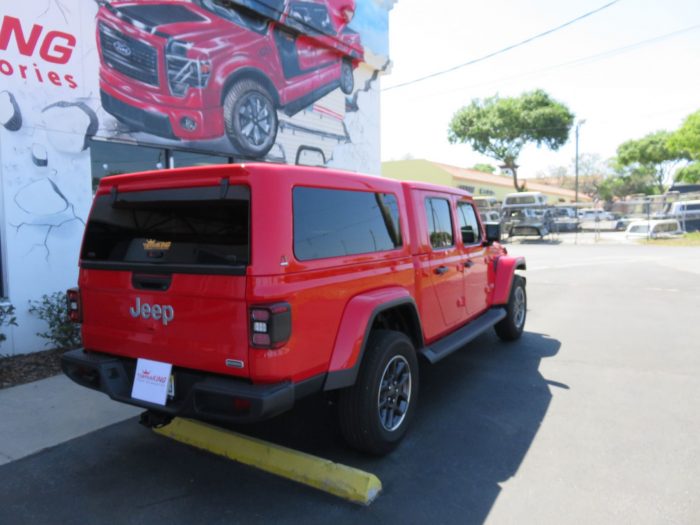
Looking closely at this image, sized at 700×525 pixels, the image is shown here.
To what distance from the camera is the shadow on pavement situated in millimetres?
2848

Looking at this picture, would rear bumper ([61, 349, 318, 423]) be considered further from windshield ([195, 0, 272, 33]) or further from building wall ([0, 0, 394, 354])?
windshield ([195, 0, 272, 33])

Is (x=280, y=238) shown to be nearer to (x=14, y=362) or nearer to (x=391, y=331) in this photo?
(x=391, y=331)

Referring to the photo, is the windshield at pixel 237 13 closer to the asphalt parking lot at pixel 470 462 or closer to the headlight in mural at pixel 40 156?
the headlight in mural at pixel 40 156

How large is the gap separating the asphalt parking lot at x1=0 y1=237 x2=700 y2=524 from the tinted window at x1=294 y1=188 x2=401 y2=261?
Answer: 4.78ft

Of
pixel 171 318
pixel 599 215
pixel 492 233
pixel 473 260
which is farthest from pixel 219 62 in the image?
pixel 599 215

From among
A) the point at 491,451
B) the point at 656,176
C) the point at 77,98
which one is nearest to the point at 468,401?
the point at 491,451

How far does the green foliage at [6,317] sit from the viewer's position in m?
5.35

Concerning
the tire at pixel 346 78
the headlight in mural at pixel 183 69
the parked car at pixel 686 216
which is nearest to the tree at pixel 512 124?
the parked car at pixel 686 216

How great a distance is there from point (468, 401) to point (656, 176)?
6925cm

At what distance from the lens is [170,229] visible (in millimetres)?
3139

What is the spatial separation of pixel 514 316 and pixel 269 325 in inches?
176

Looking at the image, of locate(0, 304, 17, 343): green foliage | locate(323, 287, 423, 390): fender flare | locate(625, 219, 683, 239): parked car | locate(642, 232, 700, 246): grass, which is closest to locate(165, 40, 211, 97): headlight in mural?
locate(0, 304, 17, 343): green foliage

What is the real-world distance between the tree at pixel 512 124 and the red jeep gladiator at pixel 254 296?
38.0m

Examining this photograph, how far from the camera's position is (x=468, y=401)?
4500mm
